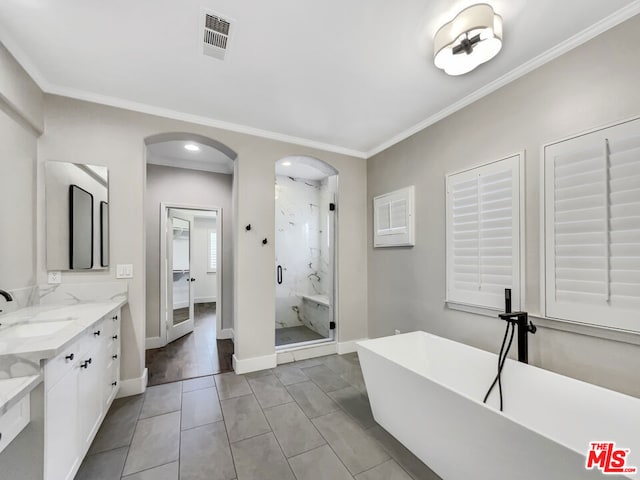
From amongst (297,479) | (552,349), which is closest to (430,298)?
(552,349)

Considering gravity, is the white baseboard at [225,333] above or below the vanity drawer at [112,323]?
below

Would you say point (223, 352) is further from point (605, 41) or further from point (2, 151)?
point (605, 41)

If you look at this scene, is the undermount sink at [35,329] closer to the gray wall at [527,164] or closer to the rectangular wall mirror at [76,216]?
the rectangular wall mirror at [76,216]

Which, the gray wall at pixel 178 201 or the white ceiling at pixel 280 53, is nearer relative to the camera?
the white ceiling at pixel 280 53

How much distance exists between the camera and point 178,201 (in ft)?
13.3

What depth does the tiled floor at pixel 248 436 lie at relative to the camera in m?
1.64

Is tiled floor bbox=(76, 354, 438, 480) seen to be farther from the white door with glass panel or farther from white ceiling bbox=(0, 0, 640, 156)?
white ceiling bbox=(0, 0, 640, 156)

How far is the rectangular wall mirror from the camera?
2.23 meters

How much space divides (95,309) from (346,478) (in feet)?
7.06

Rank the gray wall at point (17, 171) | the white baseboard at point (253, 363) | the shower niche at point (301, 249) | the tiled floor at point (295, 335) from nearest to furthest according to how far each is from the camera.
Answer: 1. the gray wall at point (17, 171)
2. the white baseboard at point (253, 363)
3. the tiled floor at point (295, 335)
4. the shower niche at point (301, 249)

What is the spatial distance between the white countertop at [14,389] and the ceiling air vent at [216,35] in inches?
82.4

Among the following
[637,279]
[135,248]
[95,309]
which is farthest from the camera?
[135,248]

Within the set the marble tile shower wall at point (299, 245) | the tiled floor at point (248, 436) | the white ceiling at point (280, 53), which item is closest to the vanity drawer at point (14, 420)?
the tiled floor at point (248, 436)

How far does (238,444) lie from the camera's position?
1870 millimetres
